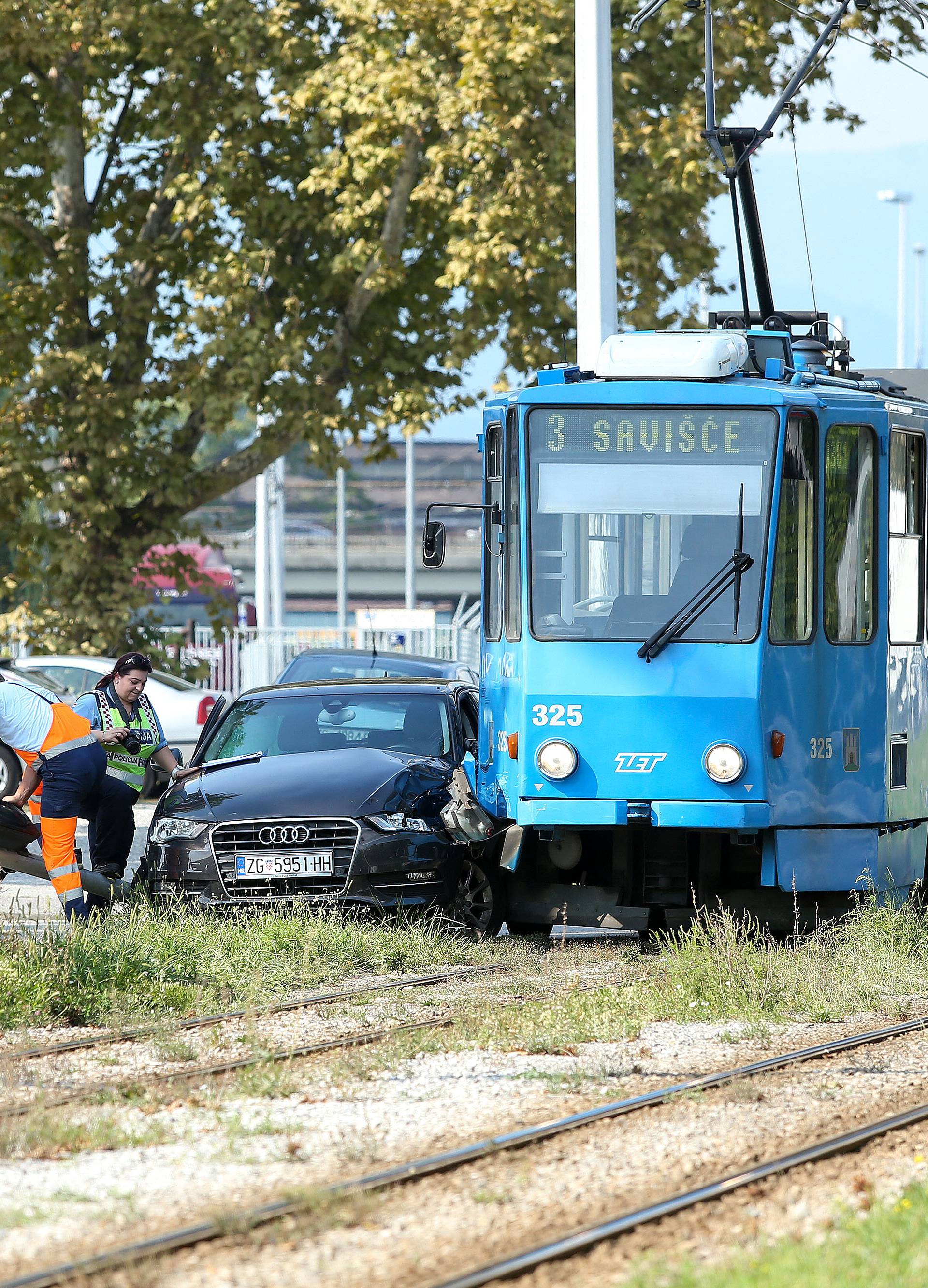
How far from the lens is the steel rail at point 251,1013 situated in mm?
8109

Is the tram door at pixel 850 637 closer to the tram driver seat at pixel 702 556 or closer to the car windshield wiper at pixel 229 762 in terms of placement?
the tram driver seat at pixel 702 556

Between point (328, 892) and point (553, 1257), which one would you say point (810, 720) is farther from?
point (553, 1257)

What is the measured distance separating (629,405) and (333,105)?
1166cm

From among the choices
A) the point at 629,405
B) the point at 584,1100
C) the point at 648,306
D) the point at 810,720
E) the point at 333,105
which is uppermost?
the point at 333,105

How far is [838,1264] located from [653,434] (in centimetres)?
634

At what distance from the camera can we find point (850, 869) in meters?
10.6

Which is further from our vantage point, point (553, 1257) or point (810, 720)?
point (810, 720)

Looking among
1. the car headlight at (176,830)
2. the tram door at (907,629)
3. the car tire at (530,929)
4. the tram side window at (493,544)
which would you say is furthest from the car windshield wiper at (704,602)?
the car headlight at (176,830)

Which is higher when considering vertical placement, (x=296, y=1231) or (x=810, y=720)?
(x=810, y=720)

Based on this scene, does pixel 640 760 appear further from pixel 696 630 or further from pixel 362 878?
pixel 362 878

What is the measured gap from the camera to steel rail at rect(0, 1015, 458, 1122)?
22.7 ft

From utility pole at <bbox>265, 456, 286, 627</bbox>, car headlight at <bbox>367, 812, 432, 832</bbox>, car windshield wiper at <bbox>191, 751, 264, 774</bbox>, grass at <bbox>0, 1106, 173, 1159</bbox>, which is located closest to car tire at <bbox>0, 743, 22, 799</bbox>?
car windshield wiper at <bbox>191, 751, 264, 774</bbox>

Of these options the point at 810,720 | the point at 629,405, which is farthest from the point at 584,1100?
the point at 629,405

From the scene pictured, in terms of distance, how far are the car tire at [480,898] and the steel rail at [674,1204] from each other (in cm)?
458
